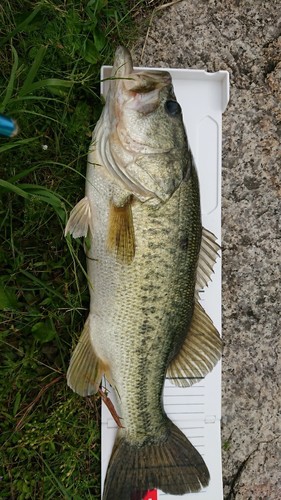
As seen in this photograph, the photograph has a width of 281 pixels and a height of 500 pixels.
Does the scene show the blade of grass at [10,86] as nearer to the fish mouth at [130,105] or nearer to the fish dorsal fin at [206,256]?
the fish mouth at [130,105]

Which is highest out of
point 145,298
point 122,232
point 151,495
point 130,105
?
point 130,105

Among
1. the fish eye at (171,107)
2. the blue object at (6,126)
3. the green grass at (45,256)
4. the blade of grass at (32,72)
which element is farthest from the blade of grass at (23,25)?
the fish eye at (171,107)

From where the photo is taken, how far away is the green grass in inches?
84.2

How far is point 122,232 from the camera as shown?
189cm

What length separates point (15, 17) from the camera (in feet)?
7.03

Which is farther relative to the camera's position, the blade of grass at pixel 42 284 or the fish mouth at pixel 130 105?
the blade of grass at pixel 42 284

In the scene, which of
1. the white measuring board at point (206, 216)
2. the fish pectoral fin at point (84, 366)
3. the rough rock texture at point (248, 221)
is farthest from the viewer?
the rough rock texture at point (248, 221)

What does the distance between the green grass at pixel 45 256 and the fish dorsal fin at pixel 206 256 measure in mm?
476

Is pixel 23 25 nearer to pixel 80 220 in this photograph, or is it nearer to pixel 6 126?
pixel 6 126

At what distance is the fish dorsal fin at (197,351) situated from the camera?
6.94 feet

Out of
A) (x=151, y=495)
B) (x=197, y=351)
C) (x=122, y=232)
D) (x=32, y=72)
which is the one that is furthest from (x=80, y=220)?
(x=151, y=495)

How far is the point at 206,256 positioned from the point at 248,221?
21.1 inches

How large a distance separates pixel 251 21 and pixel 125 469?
2.13m

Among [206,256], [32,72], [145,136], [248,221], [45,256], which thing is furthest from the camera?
[248,221]
